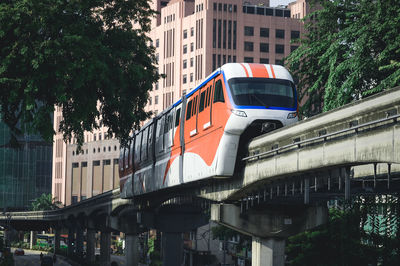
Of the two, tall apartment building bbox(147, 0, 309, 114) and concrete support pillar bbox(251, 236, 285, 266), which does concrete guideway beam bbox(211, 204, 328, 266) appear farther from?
tall apartment building bbox(147, 0, 309, 114)

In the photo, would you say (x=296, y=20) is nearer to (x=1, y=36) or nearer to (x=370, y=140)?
(x=1, y=36)

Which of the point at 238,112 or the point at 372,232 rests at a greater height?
the point at 238,112

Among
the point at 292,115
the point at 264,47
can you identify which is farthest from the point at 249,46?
the point at 292,115

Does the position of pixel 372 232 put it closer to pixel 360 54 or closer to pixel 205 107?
pixel 205 107

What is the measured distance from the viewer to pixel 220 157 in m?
24.2

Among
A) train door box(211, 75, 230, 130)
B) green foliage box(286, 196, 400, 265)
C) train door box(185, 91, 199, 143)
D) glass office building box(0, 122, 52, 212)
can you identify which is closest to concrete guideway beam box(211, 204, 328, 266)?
train door box(185, 91, 199, 143)

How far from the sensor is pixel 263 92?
2531 centimetres

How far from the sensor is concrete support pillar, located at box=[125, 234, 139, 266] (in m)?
67.7

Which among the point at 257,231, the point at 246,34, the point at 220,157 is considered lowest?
the point at 257,231

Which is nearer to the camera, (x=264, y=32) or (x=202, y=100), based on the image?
(x=202, y=100)

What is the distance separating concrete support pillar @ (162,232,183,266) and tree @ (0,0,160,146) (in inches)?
1059

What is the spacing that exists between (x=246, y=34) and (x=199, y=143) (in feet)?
340

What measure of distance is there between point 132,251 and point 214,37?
65397 millimetres

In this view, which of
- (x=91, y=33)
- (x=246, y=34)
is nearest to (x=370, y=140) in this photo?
(x=91, y=33)
